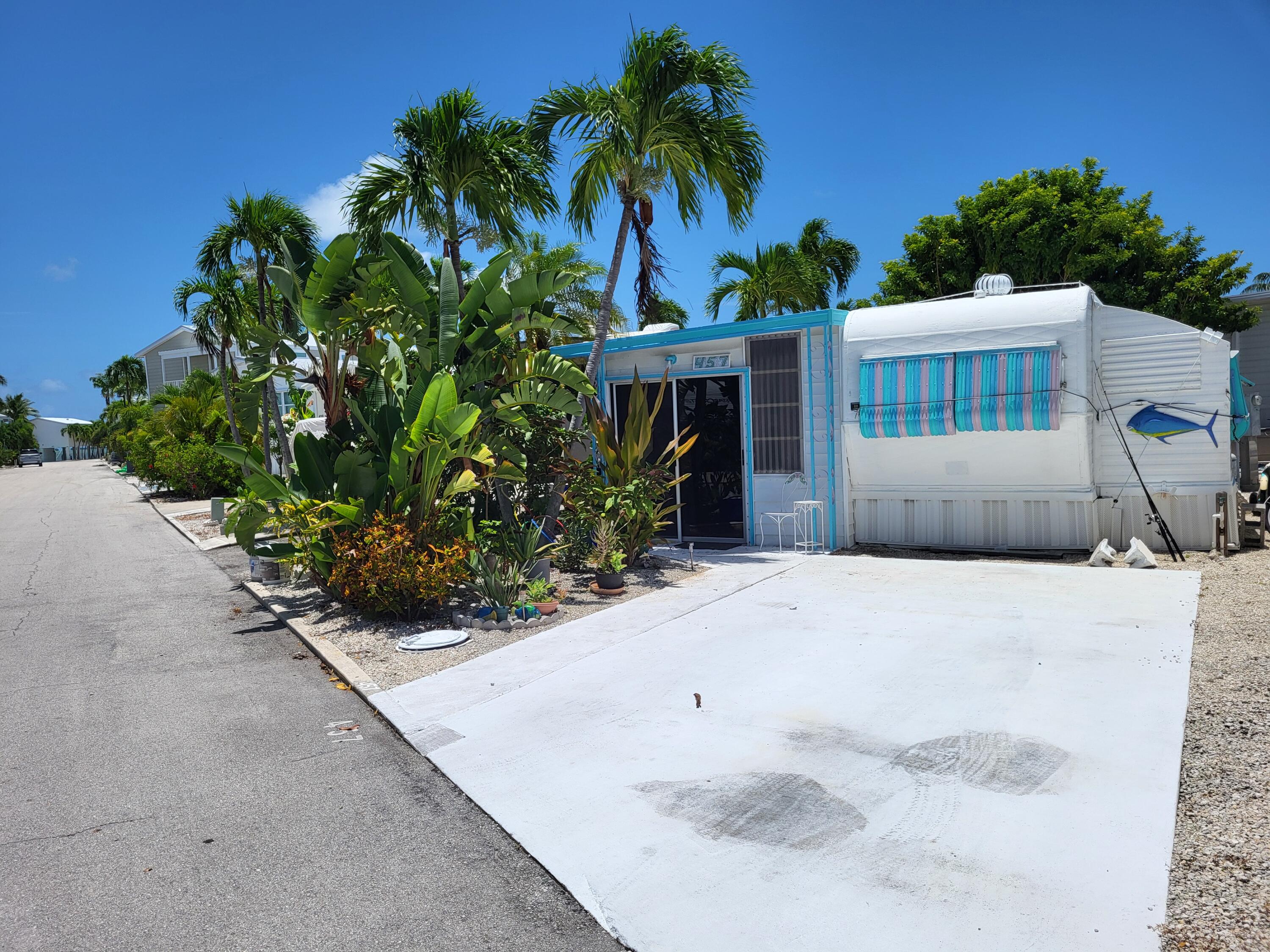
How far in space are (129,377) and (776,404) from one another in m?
72.5

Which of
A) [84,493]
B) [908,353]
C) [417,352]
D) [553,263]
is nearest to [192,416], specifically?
[84,493]

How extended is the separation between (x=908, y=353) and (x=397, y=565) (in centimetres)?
681

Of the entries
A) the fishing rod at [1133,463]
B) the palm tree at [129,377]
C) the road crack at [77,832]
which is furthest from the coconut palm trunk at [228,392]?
the palm tree at [129,377]

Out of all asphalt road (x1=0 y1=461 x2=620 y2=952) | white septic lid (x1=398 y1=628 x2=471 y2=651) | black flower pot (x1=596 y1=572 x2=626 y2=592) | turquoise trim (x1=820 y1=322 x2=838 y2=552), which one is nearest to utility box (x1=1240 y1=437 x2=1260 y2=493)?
turquoise trim (x1=820 y1=322 x2=838 y2=552)

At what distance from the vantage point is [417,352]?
347 inches

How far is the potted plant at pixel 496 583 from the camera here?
785 cm

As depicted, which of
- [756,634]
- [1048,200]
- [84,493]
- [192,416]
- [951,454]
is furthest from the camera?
[84,493]

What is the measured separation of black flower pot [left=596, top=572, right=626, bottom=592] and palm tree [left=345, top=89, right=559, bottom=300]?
12.6 feet

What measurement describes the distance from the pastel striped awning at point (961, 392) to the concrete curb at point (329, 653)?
23.0 ft

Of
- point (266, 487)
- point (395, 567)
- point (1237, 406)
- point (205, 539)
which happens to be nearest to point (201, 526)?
point (205, 539)

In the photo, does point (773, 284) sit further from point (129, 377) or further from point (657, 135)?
point (129, 377)

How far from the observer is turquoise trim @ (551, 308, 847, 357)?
11.1 meters

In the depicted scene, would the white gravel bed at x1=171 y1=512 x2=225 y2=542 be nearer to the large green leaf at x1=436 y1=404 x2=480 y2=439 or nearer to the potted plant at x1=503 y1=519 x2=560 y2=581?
the potted plant at x1=503 y1=519 x2=560 y2=581

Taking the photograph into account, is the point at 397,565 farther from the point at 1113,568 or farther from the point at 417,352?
the point at 1113,568
